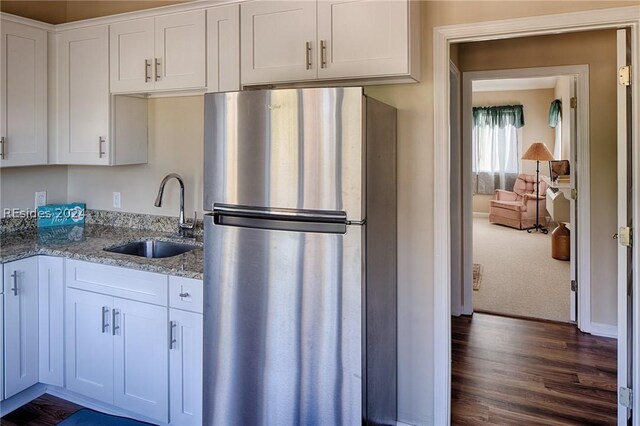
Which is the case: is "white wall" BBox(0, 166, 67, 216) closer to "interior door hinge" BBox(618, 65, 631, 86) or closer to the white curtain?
"interior door hinge" BBox(618, 65, 631, 86)

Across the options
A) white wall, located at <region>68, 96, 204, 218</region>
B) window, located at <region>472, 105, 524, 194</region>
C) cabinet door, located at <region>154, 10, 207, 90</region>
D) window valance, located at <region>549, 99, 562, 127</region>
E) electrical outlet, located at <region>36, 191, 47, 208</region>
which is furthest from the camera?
window, located at <region>472, 105, 524, 194</region>

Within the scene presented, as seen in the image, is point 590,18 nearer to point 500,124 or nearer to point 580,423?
point 580,423

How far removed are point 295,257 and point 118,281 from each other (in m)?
1.04

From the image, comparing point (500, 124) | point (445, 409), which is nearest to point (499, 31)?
point (445, 409)

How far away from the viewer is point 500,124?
9.56 m

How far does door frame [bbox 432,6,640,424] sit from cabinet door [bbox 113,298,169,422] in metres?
1.32

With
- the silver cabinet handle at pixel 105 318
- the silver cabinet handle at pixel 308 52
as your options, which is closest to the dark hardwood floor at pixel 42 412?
the silver cabinet handle at pixel 105 318

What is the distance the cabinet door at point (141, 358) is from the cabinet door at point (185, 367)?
0.04m

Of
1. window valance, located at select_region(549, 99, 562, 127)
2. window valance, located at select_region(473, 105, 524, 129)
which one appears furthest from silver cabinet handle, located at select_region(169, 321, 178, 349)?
window valance, located at select_region(473, 105, 524, 129)

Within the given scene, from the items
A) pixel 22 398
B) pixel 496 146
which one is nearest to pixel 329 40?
pixel 22 398

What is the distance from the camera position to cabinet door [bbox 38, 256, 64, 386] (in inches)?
101

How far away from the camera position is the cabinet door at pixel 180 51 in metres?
2.53

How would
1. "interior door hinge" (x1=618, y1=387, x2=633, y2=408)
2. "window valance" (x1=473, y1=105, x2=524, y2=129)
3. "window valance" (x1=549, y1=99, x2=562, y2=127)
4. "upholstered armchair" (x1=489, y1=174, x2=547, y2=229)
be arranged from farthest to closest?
1. "window valance" (x1=473, y1=105, x2=524, y2=129)
2. "upholstered armchair" (x1=489, y1=174, x2=547, y2=229)
3. "window valance" (x1=549, y1=99, x2=562, y2=127)
4. "interior door hinge" (x1=618, y1=387, x2=633, y2=408)

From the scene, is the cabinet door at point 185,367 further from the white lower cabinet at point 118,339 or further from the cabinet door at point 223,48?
the cabinet door at point 223,48
